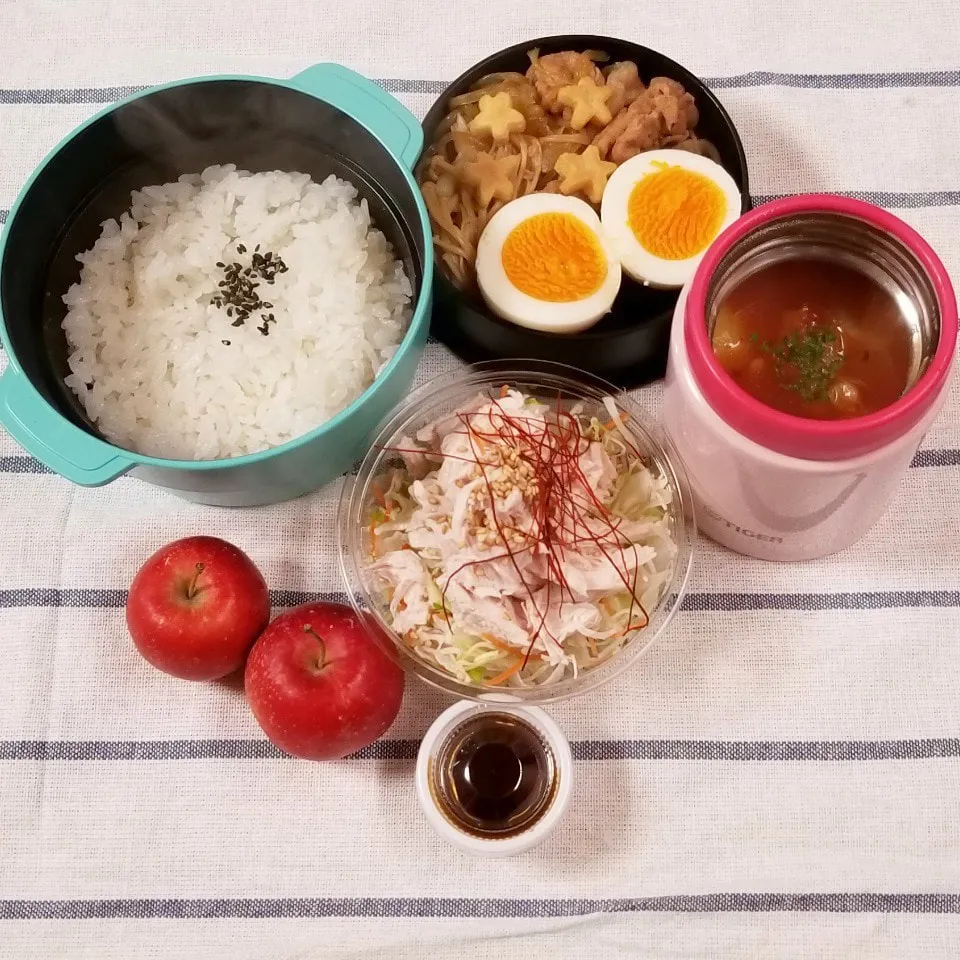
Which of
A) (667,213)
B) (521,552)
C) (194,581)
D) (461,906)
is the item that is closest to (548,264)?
(667,213)

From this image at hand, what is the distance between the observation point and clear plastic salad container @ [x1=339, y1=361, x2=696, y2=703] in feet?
4.56

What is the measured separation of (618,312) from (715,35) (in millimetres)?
624

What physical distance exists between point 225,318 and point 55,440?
36 cm

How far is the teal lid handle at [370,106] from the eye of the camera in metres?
1.45

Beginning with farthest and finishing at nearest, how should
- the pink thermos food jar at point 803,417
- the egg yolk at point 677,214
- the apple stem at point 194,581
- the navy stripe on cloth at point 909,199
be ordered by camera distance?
the navy stripe on cloth at point 909,199
the egg yolk at point 677,214
the apple stem at point 194,581
the pink thermos food jar at point 803,417

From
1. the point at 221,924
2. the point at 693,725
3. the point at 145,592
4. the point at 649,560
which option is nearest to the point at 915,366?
the point at 649,560

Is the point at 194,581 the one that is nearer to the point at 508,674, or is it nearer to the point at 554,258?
the point at 508,674

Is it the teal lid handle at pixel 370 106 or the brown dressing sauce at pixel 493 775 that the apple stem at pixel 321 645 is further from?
the teal lid handle at pixel 370 106

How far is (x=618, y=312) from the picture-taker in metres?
1.58

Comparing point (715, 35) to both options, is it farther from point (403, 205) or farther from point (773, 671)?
point (773, 671)

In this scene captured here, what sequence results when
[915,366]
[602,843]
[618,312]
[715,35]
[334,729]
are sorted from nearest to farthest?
[915,366], [334,729], [602,843], [618,312], [715,35]

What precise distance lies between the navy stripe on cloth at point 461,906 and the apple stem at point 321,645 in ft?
1.21

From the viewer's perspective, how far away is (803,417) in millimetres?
1239

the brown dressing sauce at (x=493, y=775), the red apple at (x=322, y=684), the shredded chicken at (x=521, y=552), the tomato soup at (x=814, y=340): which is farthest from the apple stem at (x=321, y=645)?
the tomato soup at (x=814, y=340)
